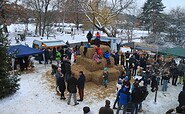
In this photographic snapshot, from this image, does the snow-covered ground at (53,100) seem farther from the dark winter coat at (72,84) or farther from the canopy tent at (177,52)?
the canopy tent at (177,52)

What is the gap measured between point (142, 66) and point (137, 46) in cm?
693

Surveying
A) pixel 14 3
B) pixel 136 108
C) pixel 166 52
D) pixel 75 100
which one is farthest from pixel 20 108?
pixel 14 3

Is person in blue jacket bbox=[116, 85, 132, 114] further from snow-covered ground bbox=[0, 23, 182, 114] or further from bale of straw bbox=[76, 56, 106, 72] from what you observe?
bale of straw bbox=[76, 56, 106, 72]

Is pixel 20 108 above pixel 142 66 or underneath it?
underneath

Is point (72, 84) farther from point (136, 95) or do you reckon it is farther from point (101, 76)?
point (101, 76)

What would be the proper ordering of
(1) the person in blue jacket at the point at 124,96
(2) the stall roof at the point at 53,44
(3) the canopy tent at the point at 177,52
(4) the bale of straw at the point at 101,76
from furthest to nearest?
(2) the stall roof at the point at 53,44 < (3) the canopy tent at the point at 177,52 < (4) the bale of straw at the point at 101,76 < (1) the person in blue jacket at the point at 124,96

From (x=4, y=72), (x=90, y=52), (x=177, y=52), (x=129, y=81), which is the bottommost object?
(x=129, y=81)

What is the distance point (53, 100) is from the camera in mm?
9195

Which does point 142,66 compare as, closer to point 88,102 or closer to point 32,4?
point 88,102

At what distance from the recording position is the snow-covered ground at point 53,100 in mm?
8328

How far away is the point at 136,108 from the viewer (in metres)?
7.86

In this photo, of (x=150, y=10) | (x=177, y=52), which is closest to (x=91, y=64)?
(x=177, y=52)

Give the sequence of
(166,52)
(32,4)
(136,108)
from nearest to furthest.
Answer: (136,108)
(166,52)
(32,4)

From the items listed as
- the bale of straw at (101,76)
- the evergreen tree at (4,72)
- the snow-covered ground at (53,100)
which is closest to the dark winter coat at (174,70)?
the snow-covered ground at (53,100)
